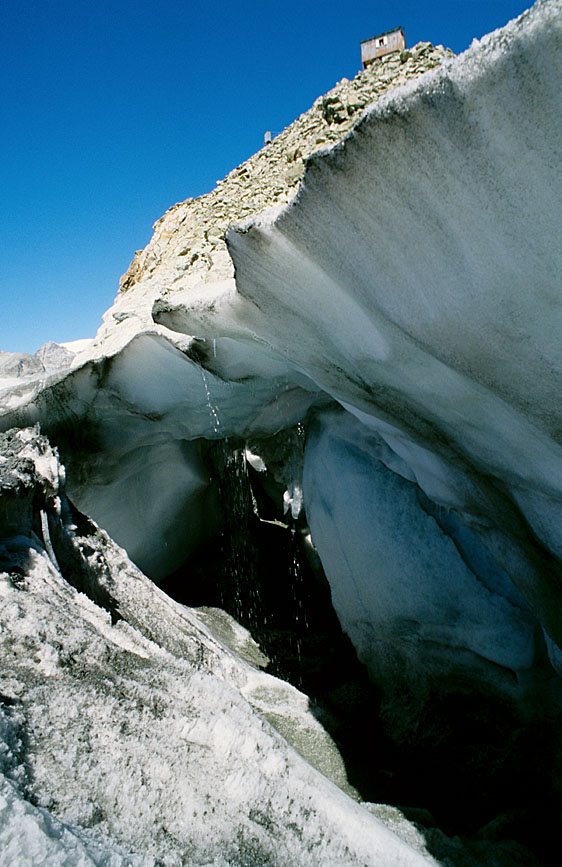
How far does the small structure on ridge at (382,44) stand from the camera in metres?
4.64

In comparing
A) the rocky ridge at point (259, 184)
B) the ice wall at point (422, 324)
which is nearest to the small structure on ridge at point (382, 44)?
the rocky ridge at point (259, 184)

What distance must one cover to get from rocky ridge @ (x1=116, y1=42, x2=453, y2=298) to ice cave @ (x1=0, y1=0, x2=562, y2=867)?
3 centimetres

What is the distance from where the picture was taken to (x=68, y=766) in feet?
4.07

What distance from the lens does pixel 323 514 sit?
11.9 ft

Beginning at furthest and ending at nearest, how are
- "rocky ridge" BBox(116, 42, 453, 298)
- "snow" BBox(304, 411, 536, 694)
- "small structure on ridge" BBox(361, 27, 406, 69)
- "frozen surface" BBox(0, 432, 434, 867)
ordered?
"small structure on ridge" BBox(361, 27, 406, 69) < "rocky ridge" BBox(116, 42, 453, 298) < "snow" BBox(304, 411, 536, 694) < "frozen surface" BBox(0, 432, 434, 867)

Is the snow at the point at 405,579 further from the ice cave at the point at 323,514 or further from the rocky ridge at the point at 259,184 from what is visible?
the rocky ridge at the point at 259,184

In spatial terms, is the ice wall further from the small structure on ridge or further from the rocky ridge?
the small structure on ridge

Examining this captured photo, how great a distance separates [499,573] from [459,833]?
4.00 feet

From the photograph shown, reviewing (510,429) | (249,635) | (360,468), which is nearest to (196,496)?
(249,635)

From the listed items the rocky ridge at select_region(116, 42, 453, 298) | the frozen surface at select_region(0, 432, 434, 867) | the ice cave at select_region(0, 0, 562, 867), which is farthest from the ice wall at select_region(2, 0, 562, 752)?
the frozen surface at select_region(0, 432, 434, 867)

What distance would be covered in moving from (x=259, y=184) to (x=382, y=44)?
150cm

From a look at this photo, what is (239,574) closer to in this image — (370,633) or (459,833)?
(370,633)

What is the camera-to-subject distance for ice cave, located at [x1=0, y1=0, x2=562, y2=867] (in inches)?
48.9

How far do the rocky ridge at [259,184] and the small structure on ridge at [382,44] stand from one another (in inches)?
13.7
